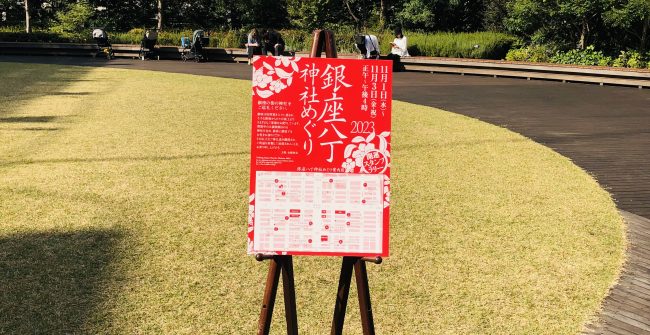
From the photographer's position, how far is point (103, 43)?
34.3 meters

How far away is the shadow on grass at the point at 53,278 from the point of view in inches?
188

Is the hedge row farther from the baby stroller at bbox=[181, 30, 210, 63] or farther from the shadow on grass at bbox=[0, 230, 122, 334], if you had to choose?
the shadow on grass at bbox=[0, 230, 122, 334]

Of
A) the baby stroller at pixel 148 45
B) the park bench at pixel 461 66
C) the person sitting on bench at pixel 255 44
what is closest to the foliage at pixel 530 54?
the park bench at pixel 461 66

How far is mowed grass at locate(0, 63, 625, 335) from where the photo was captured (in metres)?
5.01

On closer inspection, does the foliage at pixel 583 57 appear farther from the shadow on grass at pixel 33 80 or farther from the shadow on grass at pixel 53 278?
the shadow on grass at pixel 53 278

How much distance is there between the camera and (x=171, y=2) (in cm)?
5934

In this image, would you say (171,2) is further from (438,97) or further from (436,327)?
(436,327)

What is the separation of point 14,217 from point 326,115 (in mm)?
4529

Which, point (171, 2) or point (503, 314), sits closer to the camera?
point (503, 314)

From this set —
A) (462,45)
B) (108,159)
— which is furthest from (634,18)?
(108,159)

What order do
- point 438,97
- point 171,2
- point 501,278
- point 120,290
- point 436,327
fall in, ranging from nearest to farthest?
point 436,327
point 120,290
point 501,278
point 438,97
point 171,2

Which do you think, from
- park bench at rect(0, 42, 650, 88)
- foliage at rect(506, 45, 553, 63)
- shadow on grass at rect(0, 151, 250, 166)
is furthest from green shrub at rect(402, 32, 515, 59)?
shadow on grass at rect(0, 151, 250, 166)

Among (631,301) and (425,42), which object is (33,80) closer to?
(425,42)

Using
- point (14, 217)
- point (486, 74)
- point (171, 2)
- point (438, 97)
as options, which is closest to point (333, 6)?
point (171, 2)
